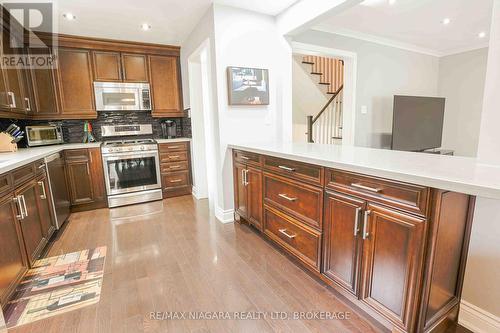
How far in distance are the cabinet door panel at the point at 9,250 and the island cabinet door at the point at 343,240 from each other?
203 centimetres


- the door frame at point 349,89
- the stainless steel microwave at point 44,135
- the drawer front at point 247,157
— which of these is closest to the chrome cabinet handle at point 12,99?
the stainless steel microwave at point 44,135

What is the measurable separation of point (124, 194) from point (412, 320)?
352cm

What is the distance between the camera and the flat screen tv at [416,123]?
3943mm

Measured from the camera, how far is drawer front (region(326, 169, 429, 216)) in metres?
1.05

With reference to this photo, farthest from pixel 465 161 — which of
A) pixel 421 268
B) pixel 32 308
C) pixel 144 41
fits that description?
pixel 144 41

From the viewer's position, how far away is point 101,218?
310 centimetres

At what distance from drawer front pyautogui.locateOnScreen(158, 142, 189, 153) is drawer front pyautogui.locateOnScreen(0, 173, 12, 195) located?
206 centimetres

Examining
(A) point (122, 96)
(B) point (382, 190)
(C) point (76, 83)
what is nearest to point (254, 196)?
(B) point (382, 190)

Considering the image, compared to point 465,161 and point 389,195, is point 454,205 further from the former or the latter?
point 465,161

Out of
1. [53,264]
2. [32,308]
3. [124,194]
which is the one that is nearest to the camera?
[32,308]

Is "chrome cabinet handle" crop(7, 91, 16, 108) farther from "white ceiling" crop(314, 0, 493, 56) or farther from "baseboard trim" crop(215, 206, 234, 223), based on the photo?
"white ceiling" crop(314, 0, 493, 56)

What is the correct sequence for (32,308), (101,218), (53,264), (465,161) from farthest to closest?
(101,218), (53,264), (32,308), (465,161)

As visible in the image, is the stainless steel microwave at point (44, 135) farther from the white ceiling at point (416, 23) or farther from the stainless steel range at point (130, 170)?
the white ceiling at point (416, 23)

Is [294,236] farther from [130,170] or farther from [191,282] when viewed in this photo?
[130,170]
